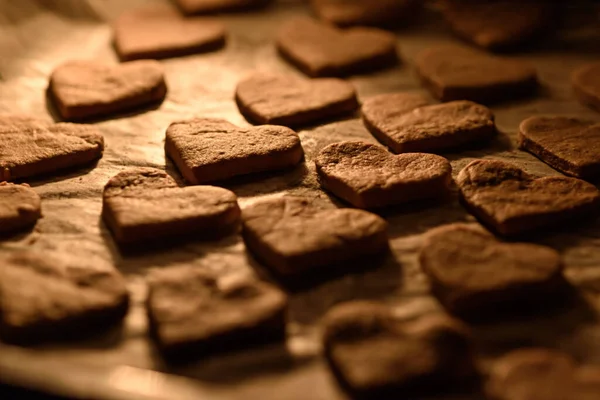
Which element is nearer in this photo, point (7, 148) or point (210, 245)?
point (210, 245)

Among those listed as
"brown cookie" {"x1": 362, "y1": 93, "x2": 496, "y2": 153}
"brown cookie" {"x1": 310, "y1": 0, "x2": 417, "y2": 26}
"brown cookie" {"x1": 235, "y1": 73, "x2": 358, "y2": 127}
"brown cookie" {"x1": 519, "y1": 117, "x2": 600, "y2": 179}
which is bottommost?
"brown cookie" {"x1": 519, "y1": 117, "x2": 600, "y2": 179}

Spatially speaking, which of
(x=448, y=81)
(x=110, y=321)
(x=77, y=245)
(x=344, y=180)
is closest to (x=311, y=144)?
(x=344, y=180)

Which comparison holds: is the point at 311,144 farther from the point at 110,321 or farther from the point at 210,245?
the point at 110,321

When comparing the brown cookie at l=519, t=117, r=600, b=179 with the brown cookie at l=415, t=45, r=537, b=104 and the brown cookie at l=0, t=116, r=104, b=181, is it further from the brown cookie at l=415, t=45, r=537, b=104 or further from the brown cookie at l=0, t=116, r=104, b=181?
the brown cookie at l=0, t=116, r=104, b=181

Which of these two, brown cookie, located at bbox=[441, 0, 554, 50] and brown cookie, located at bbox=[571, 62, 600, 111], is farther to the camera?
brown cookie, located at bbox=[441, 0, 554, 50]

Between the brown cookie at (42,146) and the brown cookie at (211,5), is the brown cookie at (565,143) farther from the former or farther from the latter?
the brown cookie at (211,5)

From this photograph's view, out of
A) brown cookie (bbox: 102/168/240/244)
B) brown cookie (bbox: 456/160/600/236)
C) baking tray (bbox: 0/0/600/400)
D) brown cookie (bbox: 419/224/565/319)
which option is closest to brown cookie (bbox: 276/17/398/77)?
baking tray (bbox: 0/0/600/400)

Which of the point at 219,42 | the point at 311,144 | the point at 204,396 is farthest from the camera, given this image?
the point at 219,42

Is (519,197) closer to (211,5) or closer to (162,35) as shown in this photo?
(162,35)
